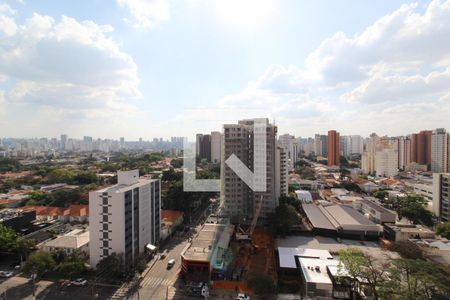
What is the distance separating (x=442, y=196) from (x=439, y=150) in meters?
16.0

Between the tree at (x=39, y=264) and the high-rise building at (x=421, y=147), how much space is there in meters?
32.2

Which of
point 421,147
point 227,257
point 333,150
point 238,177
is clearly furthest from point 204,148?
point 227,257

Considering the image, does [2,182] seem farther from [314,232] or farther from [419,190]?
[419,190]

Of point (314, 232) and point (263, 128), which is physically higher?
point (263, 128)

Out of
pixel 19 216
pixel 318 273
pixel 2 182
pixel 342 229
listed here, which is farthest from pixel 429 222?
pixel 2 182

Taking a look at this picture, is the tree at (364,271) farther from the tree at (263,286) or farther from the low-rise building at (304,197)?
the low-rise building at (304,197)

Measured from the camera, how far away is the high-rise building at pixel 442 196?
12.7 meters

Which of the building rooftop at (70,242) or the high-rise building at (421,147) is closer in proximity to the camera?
the building rooftop at (70,242)

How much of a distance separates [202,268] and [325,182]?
17451mm

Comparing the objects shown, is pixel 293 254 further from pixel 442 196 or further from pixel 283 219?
pixel 442 196

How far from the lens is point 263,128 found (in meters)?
12.0

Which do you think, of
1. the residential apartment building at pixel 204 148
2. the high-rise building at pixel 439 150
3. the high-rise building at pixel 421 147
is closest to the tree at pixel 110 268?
the residential apartment building at pixel 204 148

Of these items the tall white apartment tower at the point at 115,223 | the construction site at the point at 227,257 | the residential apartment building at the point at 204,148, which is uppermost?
the residential apartment building at the point at 204,148

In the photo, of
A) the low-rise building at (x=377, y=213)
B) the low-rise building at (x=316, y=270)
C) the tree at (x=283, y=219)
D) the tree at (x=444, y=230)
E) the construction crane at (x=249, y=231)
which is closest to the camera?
the low-rise building at (x=316, y=270)
